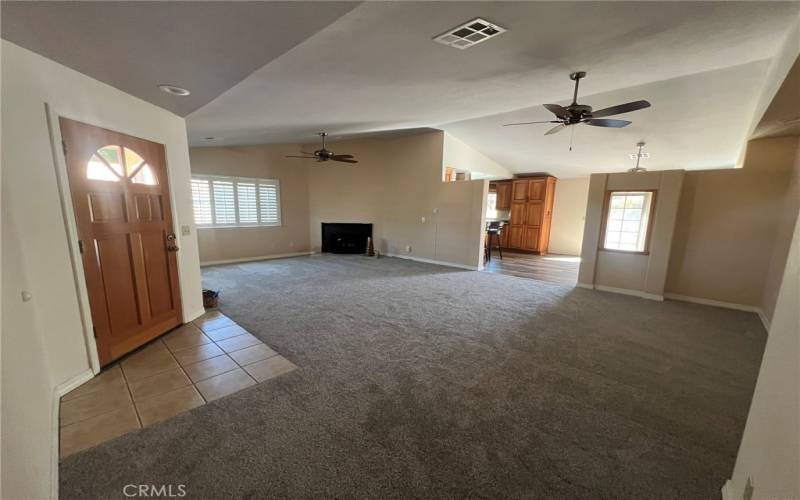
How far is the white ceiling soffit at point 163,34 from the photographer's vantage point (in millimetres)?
1445

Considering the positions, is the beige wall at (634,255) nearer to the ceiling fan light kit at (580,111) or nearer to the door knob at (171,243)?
the ceiling fan light kit at (580,111)

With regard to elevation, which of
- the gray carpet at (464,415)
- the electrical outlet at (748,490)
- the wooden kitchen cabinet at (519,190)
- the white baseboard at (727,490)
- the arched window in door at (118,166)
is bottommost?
the gray carpet at (464,415)

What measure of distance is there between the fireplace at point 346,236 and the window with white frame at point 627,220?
18.0ft

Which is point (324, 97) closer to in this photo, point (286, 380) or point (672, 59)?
point (286, 380)

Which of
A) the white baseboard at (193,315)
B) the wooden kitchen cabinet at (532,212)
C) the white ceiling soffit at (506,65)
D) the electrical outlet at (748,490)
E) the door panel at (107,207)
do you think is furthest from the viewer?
the wooden kitchen cabinet at (532,212)

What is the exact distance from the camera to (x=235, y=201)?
6.90 m

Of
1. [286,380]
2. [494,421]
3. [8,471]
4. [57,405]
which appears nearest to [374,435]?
[494,421]

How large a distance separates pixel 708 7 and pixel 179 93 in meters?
4.18

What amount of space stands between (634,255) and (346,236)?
6394mm

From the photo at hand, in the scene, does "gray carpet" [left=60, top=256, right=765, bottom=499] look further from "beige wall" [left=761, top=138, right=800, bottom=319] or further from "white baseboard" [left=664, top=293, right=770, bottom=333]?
"white baseboard" [left=664, top=293, right=770, bottom=333]

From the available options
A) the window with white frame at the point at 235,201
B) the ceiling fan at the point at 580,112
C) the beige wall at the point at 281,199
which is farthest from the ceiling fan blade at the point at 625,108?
the window with white frame at the point at 235,201

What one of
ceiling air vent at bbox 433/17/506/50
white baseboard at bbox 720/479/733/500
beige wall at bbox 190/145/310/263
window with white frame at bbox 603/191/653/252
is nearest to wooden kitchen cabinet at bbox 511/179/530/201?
window with white frame at bbox 603/191/653/252

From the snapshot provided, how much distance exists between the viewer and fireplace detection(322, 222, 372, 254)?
26.8 feet

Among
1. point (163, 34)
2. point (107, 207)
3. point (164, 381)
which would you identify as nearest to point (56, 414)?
point (164, 381)
